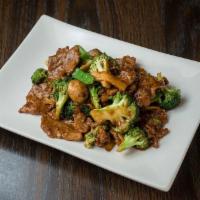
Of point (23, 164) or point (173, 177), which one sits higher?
point (173, 177)

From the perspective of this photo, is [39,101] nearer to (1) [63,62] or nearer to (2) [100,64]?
(1) [63,62]

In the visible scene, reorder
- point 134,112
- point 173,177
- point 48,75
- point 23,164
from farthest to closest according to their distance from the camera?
point 48,75 < point 23,164 < point 134,112 < point 173,177

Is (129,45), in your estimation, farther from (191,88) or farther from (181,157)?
(181,157)

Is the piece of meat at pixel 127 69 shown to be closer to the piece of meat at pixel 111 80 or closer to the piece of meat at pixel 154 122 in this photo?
the piece of meat at pixel 111 80

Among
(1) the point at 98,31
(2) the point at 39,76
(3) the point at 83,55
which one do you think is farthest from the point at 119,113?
(1) the point at 98,31

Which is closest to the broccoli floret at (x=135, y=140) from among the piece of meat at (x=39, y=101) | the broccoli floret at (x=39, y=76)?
the piece of meat at (x=39, y=101)

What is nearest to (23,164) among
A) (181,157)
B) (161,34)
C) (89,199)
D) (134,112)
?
(89,199)

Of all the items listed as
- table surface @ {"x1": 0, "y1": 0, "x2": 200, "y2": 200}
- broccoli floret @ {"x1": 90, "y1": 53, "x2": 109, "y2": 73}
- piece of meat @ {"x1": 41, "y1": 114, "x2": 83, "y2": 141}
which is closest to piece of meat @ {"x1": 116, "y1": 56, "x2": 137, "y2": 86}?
broccoli floret @ {"x1": 90, "y1": 53, "x2": 109, "y2": 73}
